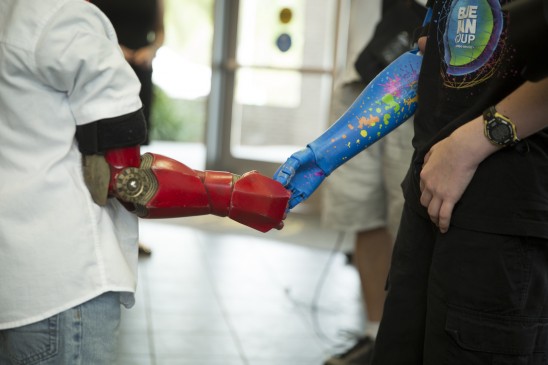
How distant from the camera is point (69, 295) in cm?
120

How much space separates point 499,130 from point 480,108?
7 centimetres

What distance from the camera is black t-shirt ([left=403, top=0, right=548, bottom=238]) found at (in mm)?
1079

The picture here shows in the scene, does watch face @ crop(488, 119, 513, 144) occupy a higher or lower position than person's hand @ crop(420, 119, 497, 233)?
higher

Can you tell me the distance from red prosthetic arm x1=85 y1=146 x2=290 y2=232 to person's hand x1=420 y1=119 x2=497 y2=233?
0.87 ft

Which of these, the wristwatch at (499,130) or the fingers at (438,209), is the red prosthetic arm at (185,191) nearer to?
the fingers at (438,209)

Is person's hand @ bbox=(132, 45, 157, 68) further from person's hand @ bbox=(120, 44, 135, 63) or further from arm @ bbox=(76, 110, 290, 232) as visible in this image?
arm @ bbox=(76, 110, 290, 232)

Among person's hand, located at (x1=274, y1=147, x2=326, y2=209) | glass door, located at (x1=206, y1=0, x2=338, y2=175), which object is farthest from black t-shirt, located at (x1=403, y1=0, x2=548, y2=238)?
glass door, located at (x1=206, y1=0, x2=338, y2=175)

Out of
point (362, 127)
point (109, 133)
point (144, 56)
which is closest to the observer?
point (109, 133)

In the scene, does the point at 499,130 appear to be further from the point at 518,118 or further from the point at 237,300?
the point at 237,300

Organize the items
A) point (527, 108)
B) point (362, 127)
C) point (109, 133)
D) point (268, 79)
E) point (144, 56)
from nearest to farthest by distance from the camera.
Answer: point (527, 108) < point (109, 133) < point (362, 127) < point (144, 56) < point (268, 79)

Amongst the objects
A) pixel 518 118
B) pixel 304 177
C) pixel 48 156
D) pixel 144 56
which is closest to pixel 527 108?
pixel 518 118

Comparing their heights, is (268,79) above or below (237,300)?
above

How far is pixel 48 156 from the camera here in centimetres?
120

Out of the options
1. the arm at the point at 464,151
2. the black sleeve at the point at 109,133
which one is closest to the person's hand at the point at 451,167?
the arm at the point at 464,151
